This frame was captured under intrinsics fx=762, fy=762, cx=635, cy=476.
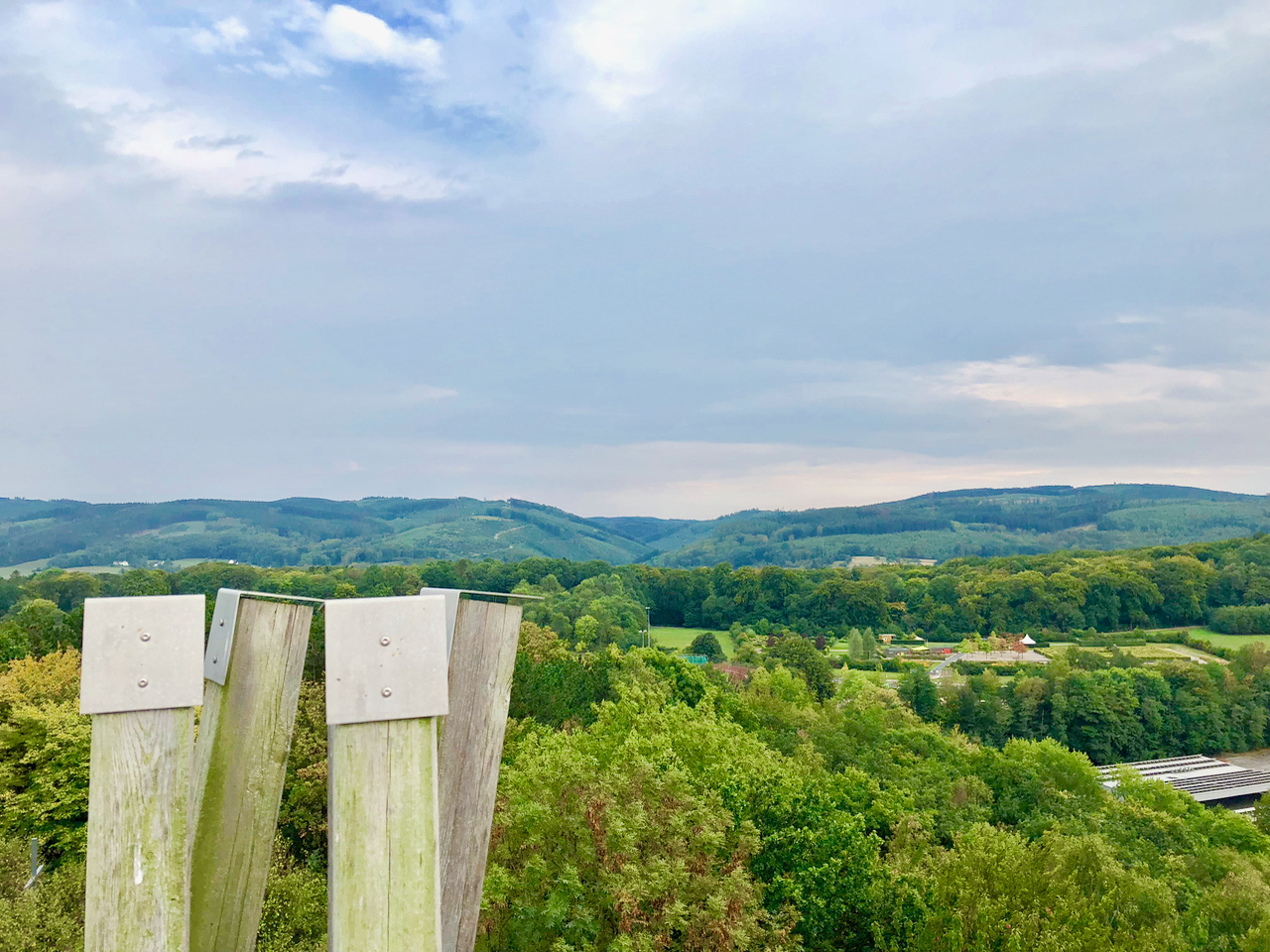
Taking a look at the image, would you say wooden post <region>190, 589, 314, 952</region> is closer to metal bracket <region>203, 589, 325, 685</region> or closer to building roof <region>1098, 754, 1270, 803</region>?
metal bracket <region>203, 589, 325, 685</region>

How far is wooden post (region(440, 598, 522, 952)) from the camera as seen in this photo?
307cm

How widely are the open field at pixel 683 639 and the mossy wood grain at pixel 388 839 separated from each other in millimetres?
89813

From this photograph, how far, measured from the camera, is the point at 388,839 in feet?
7.48

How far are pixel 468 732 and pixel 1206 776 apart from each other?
77.7m

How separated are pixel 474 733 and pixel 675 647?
300ft

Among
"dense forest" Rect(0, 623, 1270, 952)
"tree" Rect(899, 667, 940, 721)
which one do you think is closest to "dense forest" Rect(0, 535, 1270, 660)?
"tree" Rect(899, 667, 940, 721)

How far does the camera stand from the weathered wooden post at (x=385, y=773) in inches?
85.7

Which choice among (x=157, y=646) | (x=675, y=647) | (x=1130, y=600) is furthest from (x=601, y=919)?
Result: (x=1130, y=600)

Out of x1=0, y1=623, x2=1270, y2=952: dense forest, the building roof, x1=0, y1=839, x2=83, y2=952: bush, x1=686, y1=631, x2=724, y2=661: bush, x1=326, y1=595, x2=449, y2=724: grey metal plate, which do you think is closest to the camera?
x1=326, y1=595, x2=449, y2=724: grey metal plate

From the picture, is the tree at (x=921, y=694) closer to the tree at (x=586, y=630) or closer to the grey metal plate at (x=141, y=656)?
the tree at (x=586, y=630)

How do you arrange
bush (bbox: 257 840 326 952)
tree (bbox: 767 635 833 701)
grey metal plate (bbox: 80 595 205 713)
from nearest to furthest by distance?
1. grey metal plate (bbox: 80 595 205 713)
2. bush (bbox: 257 840 326 952)
3. tree (bbox: 767 635 833 701)

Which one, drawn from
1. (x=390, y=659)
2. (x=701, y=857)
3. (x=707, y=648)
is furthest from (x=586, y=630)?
(x=390, y=659)

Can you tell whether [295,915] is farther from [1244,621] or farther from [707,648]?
[1244,621]

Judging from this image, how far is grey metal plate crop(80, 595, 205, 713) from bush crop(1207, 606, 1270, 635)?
135 meters
